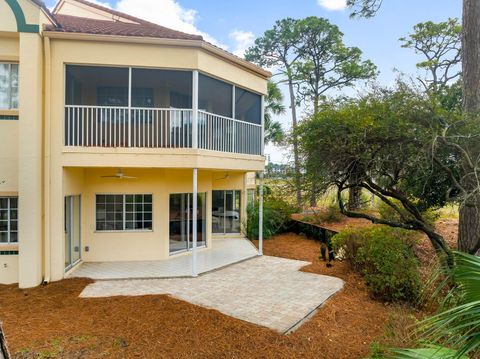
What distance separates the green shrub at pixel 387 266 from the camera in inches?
284

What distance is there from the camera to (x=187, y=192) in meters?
11.5

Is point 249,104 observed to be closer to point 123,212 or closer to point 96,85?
point 96,85

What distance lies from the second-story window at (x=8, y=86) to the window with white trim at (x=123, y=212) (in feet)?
11.8

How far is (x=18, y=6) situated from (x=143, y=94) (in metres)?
4.08

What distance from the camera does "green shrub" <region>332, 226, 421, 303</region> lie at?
721 centimetres

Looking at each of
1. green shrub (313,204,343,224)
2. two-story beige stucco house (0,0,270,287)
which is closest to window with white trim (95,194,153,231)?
two-story beige stucco house (0,0,270,287)

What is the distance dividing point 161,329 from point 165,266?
423cm

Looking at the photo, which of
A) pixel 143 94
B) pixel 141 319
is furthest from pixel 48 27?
pixel 141 319

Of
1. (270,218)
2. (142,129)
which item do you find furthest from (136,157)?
(270,218)

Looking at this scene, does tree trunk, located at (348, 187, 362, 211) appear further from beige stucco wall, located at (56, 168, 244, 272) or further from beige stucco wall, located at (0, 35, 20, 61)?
beige stucco wall, located at (0, 35, 20, 61)

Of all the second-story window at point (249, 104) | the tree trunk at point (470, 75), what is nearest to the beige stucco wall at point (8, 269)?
the second-story window at point (249, 104)

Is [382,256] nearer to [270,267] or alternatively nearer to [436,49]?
[270,267]

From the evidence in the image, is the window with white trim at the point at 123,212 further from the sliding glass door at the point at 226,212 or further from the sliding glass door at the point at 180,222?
the sliding glass door at the point at 226,212

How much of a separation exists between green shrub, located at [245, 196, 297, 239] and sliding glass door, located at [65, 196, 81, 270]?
7721 mm
